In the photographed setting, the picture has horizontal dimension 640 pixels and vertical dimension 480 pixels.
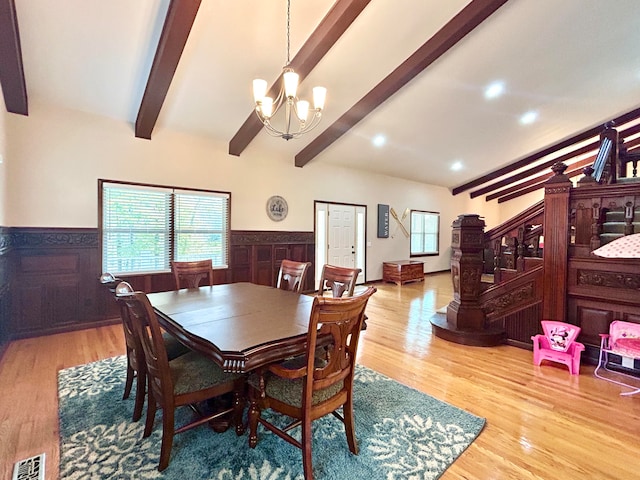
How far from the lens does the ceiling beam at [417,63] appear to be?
3.36 meters

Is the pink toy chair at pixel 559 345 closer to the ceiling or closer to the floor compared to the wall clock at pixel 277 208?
closer to the floor

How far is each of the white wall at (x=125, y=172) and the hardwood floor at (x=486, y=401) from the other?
176 centimetres

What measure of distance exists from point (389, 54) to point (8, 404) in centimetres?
508

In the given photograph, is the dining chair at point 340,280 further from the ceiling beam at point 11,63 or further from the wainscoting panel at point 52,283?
the ceiling beam at point 11,63

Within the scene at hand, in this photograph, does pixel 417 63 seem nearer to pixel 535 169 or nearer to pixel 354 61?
pixel 354 61

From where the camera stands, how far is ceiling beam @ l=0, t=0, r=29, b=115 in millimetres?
2738

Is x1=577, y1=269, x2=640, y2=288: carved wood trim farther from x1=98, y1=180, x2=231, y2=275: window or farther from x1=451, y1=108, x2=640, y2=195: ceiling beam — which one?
x1=98, y1=180, x2=231, y2=275: window

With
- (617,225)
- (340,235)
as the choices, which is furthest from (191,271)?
(340,235)

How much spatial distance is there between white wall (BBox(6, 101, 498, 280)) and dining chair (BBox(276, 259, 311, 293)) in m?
2.63

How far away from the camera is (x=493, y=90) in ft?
15.8

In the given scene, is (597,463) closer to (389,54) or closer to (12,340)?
(389,54)

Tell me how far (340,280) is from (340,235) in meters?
4.85

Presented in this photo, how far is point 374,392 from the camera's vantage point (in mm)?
2572

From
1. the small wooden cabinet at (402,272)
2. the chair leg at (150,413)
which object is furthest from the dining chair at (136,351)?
the small wooden cabinet at (402,272)
